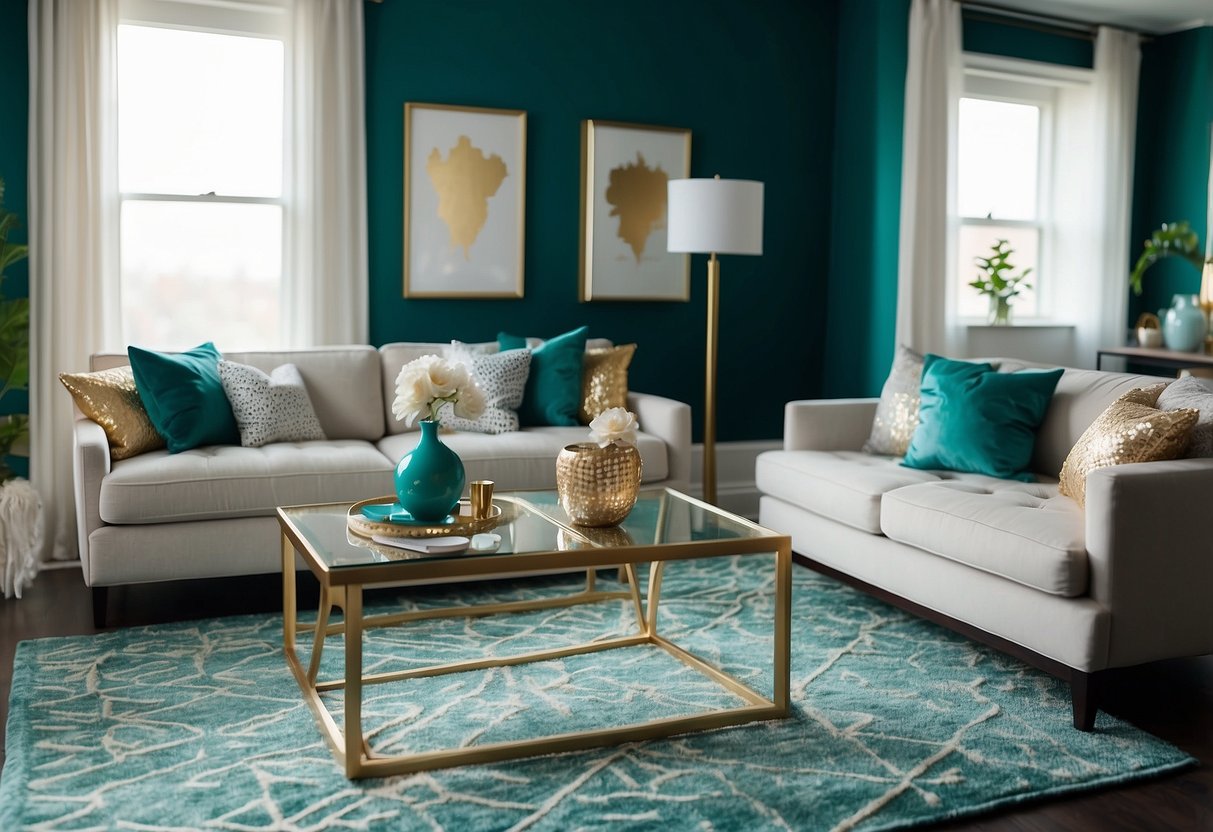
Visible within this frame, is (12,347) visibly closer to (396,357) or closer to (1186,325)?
(396,357)

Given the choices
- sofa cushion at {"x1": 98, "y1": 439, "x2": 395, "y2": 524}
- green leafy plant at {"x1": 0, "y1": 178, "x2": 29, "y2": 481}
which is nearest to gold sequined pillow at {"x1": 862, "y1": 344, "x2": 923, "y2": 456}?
sofa cushion at {"x1": 98, "y1": 439, "x2": 395, "y2": 524}

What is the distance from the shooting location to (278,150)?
4879 mm

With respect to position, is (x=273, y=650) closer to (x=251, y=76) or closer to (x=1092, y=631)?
(x=1092, y=631)

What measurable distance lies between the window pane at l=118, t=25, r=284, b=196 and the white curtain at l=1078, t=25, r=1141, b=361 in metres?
4.31

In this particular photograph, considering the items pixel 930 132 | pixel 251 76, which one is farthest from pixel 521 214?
pixel 930 132

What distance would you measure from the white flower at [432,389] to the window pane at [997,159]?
3.90m

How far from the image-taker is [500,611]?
350 cm

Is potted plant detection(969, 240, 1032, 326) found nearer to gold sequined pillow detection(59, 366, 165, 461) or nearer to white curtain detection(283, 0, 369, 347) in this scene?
white curtain detection(283, 0, 369, 347)

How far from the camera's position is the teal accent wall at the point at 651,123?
5051 millimetres

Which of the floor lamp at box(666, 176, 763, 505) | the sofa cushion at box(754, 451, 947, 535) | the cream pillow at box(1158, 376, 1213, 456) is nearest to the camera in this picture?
the cream pillow at box(1158, 376, 1213, 456)

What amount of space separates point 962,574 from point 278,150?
332cm

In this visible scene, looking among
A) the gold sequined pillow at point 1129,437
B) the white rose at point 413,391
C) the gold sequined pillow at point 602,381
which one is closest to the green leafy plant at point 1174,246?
the gold sequined pillow at point 1129,437

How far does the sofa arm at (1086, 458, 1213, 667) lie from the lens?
2840 mm

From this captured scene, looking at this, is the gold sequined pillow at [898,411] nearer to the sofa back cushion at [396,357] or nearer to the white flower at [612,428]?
the sofa back cushion at [396,357]
